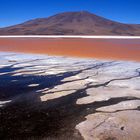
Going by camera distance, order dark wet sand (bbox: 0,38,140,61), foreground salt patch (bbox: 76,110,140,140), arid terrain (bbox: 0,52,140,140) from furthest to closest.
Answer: dark wet sand (bbox: 0,38,140,61)
arid terrain (bbox: 0,52,140,140)
foreground salt patch (bbox: 76,110,140,140)

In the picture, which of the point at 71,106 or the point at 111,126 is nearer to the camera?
the point at 111,126

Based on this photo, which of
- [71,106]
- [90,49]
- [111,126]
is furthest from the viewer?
[90,49]

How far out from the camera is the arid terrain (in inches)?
111

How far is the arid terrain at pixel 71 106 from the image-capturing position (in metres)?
2.81

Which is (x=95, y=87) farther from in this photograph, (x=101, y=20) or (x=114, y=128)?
(x=101, y=20)

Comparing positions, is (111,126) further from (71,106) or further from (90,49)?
(90,49)

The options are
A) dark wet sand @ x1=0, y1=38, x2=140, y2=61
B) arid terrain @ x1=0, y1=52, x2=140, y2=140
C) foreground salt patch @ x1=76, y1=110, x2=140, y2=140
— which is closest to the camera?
foreground salt patch @ x1=76, y1=110, x2=140, y2=140

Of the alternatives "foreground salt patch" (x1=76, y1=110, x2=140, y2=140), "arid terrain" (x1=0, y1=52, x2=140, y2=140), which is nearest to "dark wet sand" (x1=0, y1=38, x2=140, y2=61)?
"arid terrain" (x1=0, y1=52, x2=140, y2=140)

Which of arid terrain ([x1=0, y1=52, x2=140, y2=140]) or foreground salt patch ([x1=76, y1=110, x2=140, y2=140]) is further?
arid terrain ([x1=0, y1=52, x2=140, y2=140])

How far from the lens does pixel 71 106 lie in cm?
366

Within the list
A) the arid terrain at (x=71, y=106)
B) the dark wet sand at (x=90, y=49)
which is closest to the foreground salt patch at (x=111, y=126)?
the arid terrain at (x=71, y=106)

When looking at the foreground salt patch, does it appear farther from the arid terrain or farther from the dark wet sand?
the dark wet sand

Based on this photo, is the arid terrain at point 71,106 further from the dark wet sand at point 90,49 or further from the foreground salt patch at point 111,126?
the dark wet sand at point 90,49

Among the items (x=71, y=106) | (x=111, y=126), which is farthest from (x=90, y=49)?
(x=111, y=126)
